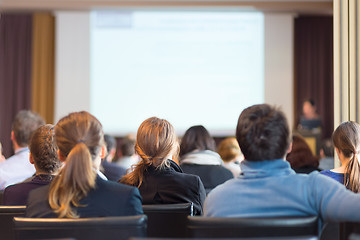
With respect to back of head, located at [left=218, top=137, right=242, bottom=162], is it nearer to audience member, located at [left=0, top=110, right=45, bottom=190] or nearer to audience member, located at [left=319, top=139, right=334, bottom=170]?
audience member, located at [left=319, top=139, right=334, bottom=170]

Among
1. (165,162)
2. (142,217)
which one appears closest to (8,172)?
(165,162)

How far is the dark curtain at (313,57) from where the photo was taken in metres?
8.40

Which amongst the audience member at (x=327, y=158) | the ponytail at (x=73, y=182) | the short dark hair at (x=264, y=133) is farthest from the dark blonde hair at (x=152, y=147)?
the audience member at (x=327, y=158)

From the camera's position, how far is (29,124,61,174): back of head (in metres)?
2.11

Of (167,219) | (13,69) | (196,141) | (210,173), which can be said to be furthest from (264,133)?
(13,69)

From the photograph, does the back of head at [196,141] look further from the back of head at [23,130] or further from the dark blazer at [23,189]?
the dark blazer at [23,189]

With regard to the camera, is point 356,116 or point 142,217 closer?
point 142,217

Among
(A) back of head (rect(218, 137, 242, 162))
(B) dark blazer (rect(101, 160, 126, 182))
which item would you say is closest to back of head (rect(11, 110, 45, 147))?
(B) dark blazer (rect(101, 160, 126, 182))

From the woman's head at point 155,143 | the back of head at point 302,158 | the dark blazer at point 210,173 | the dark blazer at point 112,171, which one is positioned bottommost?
the dark blazer at point 112,171

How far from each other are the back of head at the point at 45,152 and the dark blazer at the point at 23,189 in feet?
0.13

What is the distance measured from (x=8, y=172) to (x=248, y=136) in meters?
2.00

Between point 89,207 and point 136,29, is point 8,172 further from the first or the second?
point 136,29

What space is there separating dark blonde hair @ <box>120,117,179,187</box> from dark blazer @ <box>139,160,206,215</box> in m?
0.03

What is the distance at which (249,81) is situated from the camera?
7.77 m
